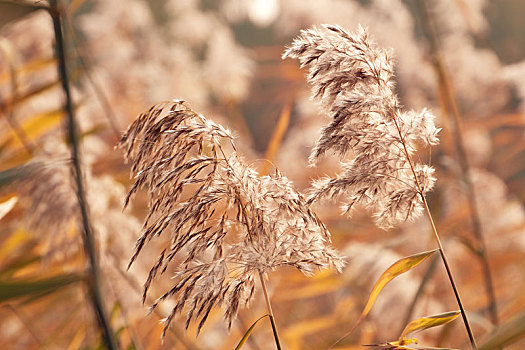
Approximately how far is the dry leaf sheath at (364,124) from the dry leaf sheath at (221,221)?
5 cm

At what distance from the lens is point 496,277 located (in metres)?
2.05

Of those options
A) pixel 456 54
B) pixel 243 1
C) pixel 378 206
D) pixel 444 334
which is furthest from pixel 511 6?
pixel 378 206

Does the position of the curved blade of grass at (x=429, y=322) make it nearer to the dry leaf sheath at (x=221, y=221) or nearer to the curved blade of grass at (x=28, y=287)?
the dry leaf sheath at (x=221, y=221)

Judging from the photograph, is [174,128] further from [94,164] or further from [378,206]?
[94,164]

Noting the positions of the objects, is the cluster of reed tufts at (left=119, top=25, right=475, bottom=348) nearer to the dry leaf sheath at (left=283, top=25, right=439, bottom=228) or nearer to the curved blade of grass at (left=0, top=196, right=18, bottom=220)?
the dry leaf sheath at (left=283, top=25, right=439, bottom=228)

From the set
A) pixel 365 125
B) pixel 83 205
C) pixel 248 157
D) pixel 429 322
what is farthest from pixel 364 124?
pixel 248 157

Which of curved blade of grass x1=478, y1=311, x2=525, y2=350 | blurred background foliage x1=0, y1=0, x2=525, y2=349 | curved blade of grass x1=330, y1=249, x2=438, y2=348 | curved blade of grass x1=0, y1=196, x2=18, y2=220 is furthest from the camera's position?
blurred background foliage x1=0, y1=0, x2=525, y2=349

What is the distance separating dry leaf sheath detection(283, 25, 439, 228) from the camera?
67 cm

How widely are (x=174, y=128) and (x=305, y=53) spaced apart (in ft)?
0.60

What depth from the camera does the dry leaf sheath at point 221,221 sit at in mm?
650

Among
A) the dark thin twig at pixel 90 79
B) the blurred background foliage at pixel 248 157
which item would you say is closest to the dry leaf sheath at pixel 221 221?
the blurred background foliage at pixel 248 157

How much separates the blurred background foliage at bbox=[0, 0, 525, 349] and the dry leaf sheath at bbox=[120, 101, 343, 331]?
10 centimetres

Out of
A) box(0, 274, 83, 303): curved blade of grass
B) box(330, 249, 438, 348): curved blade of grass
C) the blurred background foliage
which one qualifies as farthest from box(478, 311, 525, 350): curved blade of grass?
box(0, 274, 83, 303): curved blade of grass

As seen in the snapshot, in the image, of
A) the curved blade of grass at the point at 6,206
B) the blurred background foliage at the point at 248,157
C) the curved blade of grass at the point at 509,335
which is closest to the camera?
the curved blade of grass at the point at 509,335
